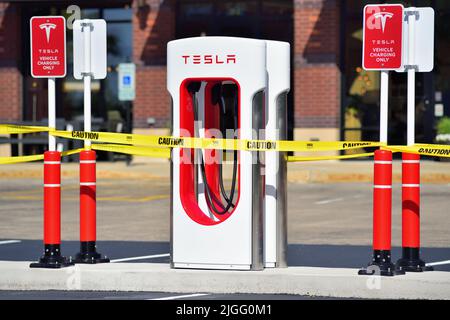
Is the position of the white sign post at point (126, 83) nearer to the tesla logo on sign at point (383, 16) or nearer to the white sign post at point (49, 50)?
the white sign post at point (49, 50)

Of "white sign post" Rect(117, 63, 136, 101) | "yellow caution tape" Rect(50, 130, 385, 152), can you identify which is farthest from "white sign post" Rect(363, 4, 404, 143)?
"white sign post" Rect(117, 63, 136, 101)

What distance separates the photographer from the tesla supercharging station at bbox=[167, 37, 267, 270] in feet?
34.9

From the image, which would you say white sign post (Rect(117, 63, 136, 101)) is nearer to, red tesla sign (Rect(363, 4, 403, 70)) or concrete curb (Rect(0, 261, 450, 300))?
concrete curb (Rect(0, 261, 450, 300))

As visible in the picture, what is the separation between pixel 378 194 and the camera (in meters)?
10.5

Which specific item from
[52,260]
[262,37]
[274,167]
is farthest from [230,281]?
[262,37]

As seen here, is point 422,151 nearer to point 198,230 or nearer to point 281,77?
point 281,77

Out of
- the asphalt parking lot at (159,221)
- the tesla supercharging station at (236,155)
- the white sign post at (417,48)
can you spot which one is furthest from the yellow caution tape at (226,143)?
the asphalt parking lot at (159,221)

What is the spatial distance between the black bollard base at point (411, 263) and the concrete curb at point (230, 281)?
0.46ft

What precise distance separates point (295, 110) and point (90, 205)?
2009 cm

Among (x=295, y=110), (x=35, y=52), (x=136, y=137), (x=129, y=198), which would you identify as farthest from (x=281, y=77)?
(x=295, y=110)

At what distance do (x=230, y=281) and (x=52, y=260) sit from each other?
178 centimetres

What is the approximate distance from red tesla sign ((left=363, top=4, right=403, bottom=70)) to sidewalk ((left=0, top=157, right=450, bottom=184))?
14.3m

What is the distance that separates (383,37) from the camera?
1055 cm

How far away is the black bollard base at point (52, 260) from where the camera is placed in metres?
11.0
